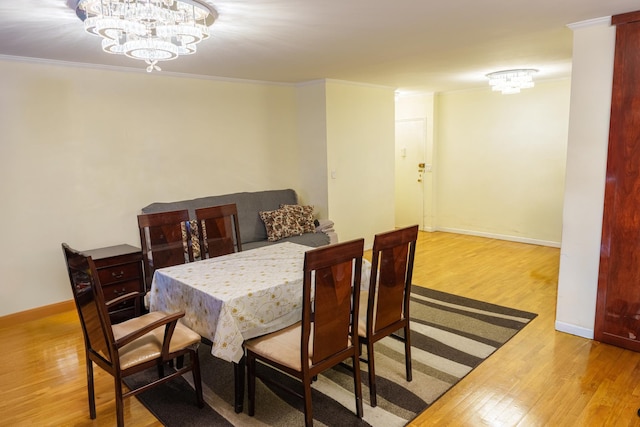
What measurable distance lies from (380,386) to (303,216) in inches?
104

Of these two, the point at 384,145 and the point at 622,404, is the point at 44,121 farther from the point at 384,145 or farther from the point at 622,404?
the point at 622,404

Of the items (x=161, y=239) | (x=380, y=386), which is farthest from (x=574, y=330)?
(x=161, y=239)

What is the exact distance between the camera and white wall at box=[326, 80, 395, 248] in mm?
5355

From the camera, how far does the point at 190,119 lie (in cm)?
459

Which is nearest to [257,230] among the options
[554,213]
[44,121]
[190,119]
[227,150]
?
[227,150]

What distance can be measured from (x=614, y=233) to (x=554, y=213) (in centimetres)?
317

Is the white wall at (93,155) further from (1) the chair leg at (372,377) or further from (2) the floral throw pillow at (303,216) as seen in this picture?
(1) the chair leg at (372,377)

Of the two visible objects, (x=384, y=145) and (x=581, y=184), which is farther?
(x=384, y=145)

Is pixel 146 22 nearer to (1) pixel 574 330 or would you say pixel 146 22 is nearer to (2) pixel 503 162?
(1) pixel 574 330

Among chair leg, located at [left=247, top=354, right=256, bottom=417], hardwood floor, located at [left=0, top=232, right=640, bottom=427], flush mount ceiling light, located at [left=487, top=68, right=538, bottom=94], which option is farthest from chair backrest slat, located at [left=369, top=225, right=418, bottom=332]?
flush mount ceiling light, located at [left=487, top=68, right=538, bottom=94]

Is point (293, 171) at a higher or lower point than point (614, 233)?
higher

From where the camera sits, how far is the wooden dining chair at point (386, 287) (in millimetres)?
2244

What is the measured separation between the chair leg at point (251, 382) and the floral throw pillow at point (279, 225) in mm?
→ 2462

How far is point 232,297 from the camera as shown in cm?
218
